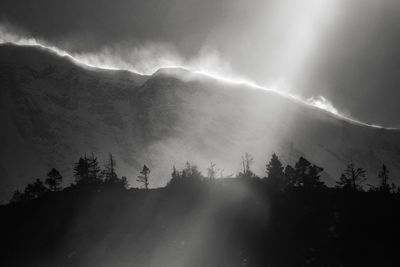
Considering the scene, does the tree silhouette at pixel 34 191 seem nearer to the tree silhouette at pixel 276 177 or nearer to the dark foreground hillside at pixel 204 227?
the dark foreground hillside at pixel 204 227

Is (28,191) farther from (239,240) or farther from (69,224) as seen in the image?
(239,240)

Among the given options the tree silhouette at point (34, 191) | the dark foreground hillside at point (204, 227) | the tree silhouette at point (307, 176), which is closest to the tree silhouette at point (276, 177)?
the tree silhouette at point (307, 176)

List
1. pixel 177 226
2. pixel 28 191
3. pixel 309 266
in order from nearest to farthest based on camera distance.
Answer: pixel 309 266
pixel 177 226
pixel 28 191

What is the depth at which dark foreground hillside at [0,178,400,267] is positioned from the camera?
226 ft

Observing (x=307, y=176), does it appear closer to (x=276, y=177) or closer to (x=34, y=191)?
(x=276, y=177)

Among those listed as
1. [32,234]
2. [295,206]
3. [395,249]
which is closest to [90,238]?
[32,234]

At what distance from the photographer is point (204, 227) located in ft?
259

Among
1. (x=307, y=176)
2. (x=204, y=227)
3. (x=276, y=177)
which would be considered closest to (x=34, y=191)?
(x=204, y=227)

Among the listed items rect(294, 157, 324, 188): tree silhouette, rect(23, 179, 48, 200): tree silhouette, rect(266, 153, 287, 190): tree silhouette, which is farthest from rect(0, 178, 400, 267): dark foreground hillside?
rect(23, 179, 48, 200): tree silhouette

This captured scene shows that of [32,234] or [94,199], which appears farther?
[94,199]

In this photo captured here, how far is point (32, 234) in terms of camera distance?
86562mm

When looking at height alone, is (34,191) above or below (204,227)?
above

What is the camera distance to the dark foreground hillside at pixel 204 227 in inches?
2707

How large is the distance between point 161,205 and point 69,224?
1788cm
